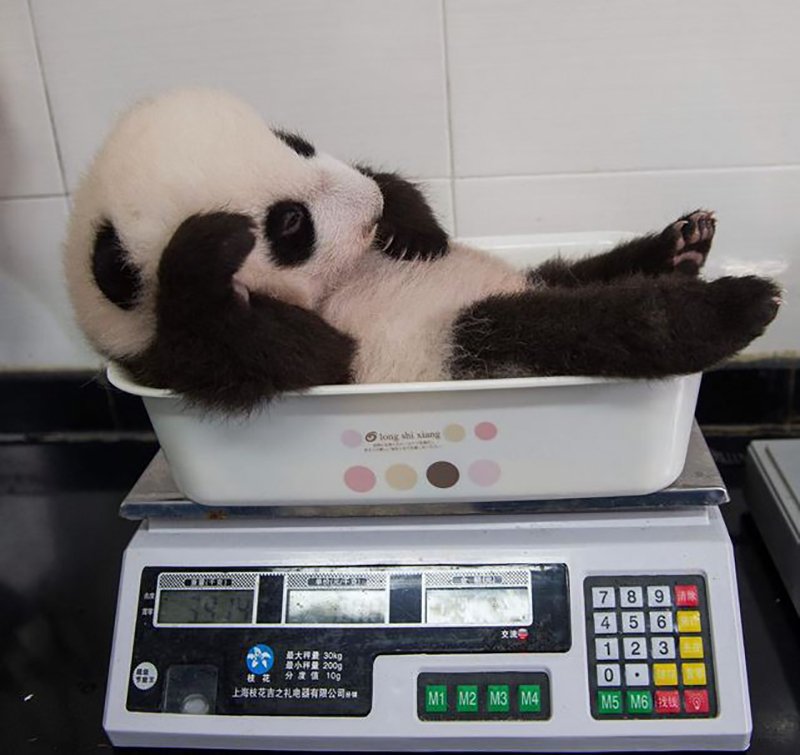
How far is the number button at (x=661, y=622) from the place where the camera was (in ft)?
1.83

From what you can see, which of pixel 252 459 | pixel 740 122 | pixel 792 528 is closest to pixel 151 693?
pixel 252 459

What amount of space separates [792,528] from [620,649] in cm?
23

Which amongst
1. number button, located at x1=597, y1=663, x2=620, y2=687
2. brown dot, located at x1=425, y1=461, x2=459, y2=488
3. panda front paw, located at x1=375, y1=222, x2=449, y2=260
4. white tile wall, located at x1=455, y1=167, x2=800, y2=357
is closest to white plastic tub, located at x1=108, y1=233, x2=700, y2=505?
brown dot, located at x1=425, y1=461, x2=459, y2=488

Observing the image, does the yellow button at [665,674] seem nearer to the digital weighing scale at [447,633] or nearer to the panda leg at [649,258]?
the digital weighing scale at [447,633]

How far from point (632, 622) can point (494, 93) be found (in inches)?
19.8

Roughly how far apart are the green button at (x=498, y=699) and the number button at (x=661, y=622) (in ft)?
0.32

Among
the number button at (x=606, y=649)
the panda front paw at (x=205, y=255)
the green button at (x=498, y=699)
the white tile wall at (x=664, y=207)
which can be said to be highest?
the panda front paw at (x=205, y=255)

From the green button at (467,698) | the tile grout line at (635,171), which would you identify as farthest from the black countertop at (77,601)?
the tile grout line at (635,171)

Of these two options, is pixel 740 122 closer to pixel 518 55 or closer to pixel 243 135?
pixel 518 55

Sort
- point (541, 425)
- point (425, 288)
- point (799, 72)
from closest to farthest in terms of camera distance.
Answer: point (541, 425) < point (425, 288) < point (799, 72)

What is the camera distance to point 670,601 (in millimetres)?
563

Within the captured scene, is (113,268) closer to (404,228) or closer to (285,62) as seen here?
(404,228)

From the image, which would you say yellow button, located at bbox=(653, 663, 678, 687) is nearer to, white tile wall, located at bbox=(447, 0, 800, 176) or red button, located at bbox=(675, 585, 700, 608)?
red button, located at bbox=(675, 585, 700, 608)

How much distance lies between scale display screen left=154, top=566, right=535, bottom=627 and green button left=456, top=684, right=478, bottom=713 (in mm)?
37
